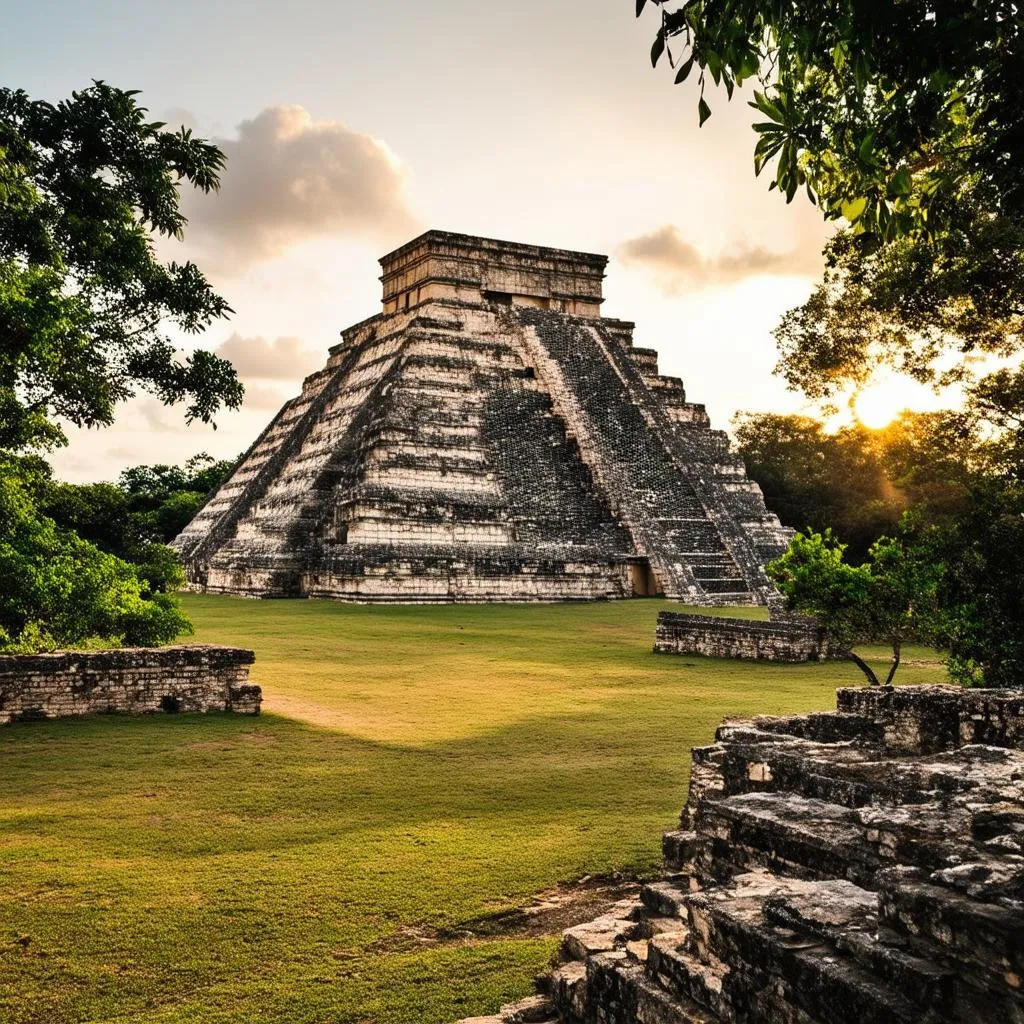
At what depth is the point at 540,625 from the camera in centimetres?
1991

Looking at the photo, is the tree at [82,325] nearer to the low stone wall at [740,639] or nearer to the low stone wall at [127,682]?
the low stone wall at [127,682]

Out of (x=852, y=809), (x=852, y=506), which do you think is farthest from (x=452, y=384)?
(x=852, y=809)

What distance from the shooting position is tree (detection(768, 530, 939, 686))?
11586mm

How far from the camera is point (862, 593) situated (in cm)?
1180

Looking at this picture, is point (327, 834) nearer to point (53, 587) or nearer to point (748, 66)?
point (53, 587)

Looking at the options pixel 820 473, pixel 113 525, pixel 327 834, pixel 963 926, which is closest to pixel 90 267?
pixel 113 525

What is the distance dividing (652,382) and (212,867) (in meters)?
32.6

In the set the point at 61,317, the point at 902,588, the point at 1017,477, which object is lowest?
the point at 902,588

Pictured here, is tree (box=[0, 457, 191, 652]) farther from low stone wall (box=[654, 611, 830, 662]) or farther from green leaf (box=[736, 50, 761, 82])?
low stone wall (box=[654, 611, 830, 662])

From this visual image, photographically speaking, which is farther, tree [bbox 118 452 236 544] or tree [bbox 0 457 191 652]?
tree [bbox 118 452 236 544]

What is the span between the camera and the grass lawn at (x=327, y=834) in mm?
4277

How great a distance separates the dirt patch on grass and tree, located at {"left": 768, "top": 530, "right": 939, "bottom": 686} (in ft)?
24.0

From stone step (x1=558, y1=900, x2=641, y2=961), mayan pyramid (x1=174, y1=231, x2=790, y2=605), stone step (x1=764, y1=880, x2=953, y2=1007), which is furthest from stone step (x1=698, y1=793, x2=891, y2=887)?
mayan pyramid (x1=174, y1=231, x2=790, y2=605)

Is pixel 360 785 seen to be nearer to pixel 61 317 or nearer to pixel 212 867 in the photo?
pixel 212 867
